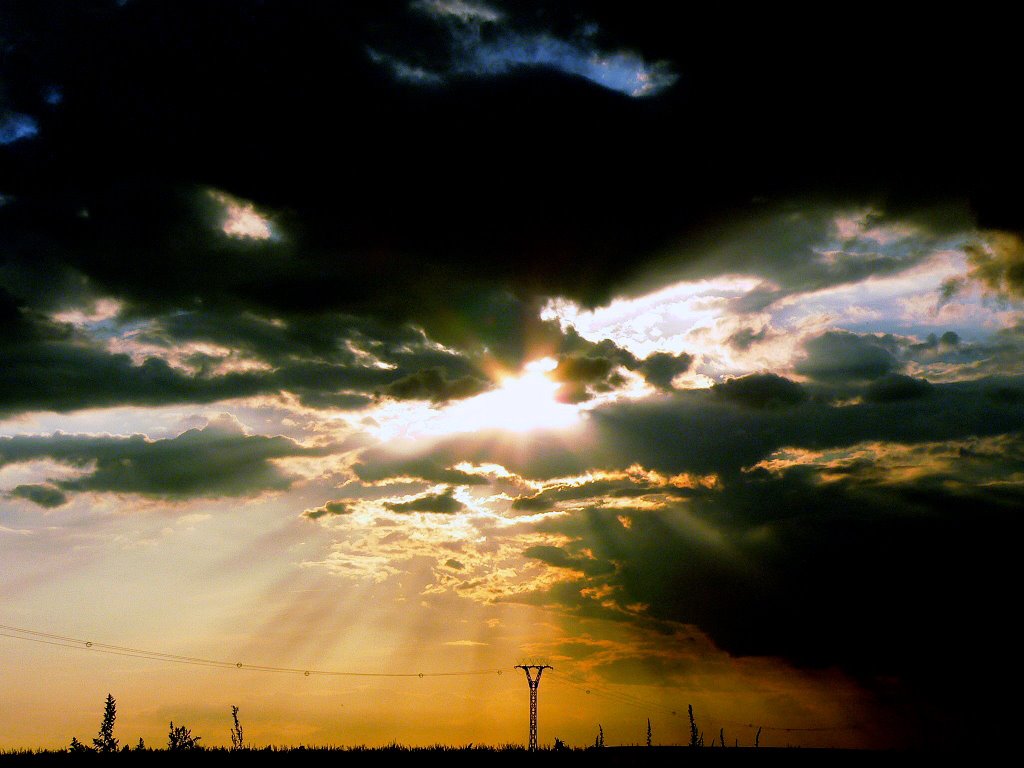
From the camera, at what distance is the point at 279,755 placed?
45344 mm

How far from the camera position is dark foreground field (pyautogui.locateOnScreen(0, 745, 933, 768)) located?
40.8 meters

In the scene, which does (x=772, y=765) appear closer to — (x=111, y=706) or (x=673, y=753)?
(x=673, y=753)

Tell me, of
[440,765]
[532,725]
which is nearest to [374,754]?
[440,765]

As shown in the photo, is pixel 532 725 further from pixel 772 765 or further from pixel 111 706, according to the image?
pixel 111 706

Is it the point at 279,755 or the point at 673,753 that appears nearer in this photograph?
the point at 279,755

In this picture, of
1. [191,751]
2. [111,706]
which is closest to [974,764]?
[191,751]

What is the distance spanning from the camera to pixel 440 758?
50.7 m

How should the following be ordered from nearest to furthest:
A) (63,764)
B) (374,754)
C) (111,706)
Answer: (63,764) → (374,754) → (111,706)

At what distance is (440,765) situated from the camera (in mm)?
47094

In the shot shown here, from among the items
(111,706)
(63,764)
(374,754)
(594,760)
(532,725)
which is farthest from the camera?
(111,706)

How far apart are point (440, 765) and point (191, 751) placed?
48.3 feet

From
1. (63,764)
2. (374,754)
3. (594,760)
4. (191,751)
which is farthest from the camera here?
(594,760)

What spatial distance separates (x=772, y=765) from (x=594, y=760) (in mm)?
14133

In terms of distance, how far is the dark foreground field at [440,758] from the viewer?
134ft
